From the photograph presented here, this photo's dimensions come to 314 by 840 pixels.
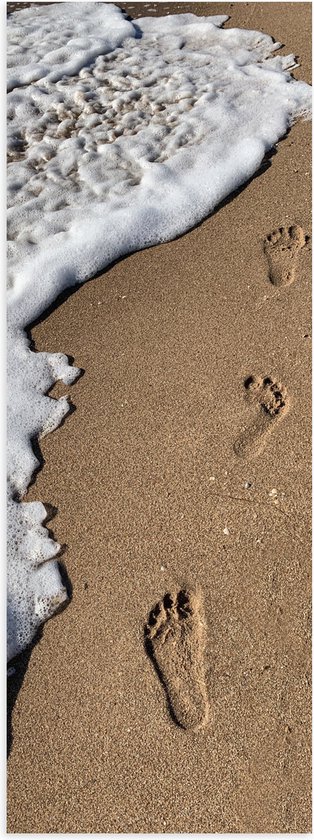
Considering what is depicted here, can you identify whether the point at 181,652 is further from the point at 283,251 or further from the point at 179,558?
the point at 283,251

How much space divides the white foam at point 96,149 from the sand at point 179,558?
0.39 ft

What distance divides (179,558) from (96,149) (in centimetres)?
290

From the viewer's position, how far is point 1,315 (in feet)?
10.6

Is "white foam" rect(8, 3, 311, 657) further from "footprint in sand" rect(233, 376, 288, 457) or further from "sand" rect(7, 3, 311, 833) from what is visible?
"footprint in sand" rect(233, 376, 288, 457)

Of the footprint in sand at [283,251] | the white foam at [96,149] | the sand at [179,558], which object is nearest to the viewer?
the sand at [179,558]

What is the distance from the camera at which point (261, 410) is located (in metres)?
2.66

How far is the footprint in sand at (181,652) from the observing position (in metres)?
2.04

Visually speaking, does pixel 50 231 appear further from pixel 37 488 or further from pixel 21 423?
pixel 37 488

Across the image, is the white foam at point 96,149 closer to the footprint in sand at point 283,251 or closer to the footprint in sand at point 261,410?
the footprint in sand at point 283,251

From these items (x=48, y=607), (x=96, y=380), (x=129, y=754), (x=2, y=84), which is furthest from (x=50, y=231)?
(x=129, y=754)

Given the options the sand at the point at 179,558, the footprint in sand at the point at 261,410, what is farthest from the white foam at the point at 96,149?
the footprint in sand at the point at 261,410

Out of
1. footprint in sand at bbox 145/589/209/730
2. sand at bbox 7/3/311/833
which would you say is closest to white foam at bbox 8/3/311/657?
sand at bbox 7/3/311/833

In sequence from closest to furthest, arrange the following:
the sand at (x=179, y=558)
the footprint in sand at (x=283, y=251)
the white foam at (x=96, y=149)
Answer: the sand at (x=179, y=558), the white foam at (x=96, y=149), the footprint in sand at (x=283, y=251)

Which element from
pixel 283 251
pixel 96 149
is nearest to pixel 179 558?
pixel 283 251
